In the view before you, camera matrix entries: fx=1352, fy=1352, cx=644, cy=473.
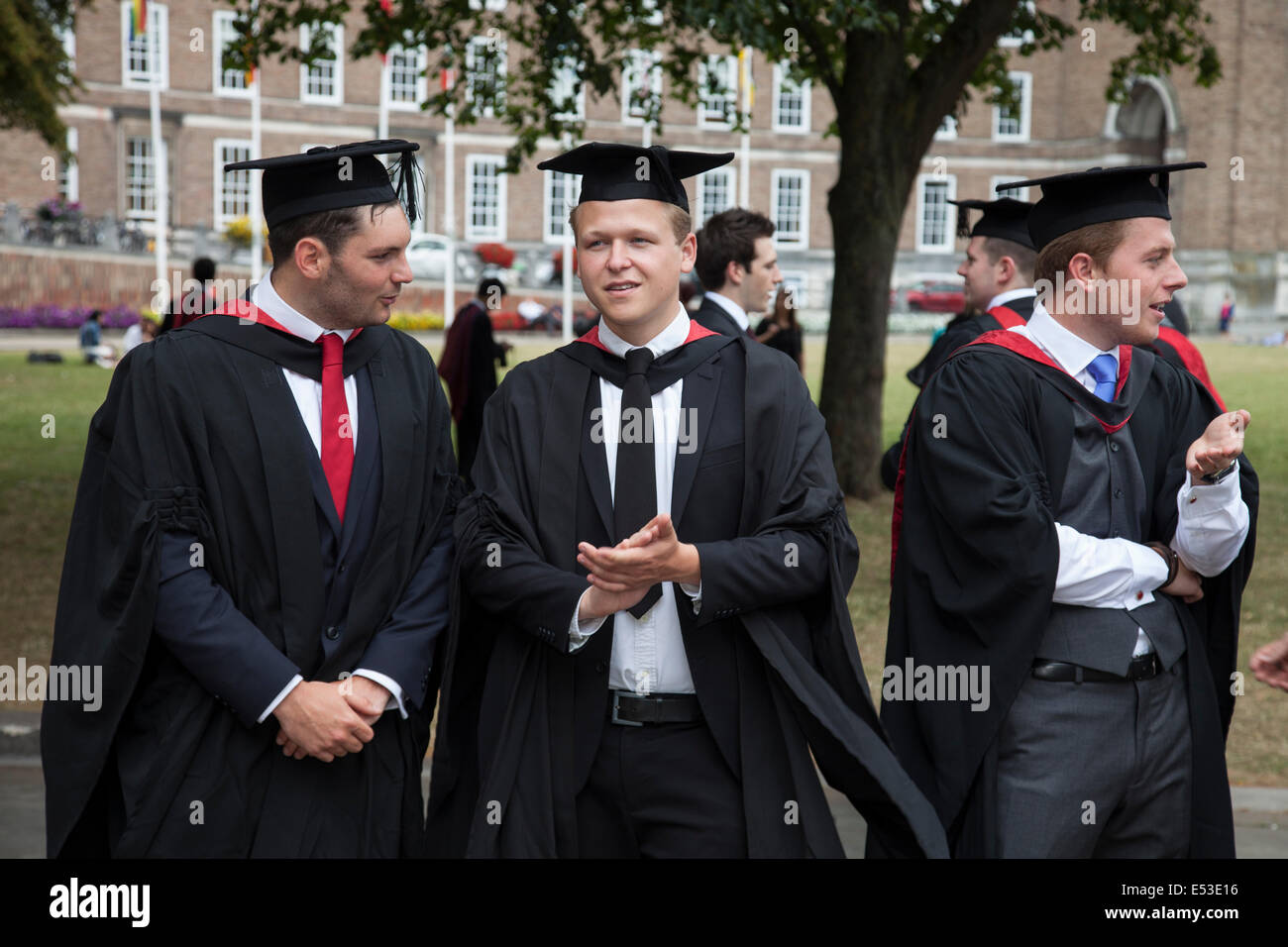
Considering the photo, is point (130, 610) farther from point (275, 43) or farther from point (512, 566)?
point (275, 43)

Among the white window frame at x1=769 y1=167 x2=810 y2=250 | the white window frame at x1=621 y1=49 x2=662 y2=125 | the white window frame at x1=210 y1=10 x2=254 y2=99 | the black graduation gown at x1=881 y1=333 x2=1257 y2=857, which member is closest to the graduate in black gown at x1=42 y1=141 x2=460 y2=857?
the black graduation gown at x1=881 y1=333 x2=1257 y2=857

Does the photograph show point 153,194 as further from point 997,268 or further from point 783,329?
point 997,268

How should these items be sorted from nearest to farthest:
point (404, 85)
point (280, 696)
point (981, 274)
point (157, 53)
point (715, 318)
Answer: point (280, 696) → point (981, 274) → point (715, 318) → point (157, 53) → point (404, 85)

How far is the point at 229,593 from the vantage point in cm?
292

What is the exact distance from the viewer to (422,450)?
10.3 ft

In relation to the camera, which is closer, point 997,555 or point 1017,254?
point 997,555

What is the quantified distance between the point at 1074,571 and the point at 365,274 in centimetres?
173

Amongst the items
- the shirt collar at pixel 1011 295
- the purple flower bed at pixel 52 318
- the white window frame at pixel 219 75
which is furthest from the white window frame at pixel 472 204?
the shirt collar at pixel 1011 295

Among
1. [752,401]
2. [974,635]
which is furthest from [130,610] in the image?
[974,635]

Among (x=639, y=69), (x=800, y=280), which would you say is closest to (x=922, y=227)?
(x=800, y=280)

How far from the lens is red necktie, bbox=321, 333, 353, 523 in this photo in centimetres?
302

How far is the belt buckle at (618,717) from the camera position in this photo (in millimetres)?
2818

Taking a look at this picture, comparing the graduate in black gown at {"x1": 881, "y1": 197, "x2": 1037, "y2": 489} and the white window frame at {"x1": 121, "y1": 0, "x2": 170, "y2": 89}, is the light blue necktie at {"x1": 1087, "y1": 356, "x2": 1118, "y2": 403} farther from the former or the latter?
the white window frame at {"x1": 121, "y1": 0, "x2": 170, "y2": 89}

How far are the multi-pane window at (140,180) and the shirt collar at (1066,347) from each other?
43355 mm
